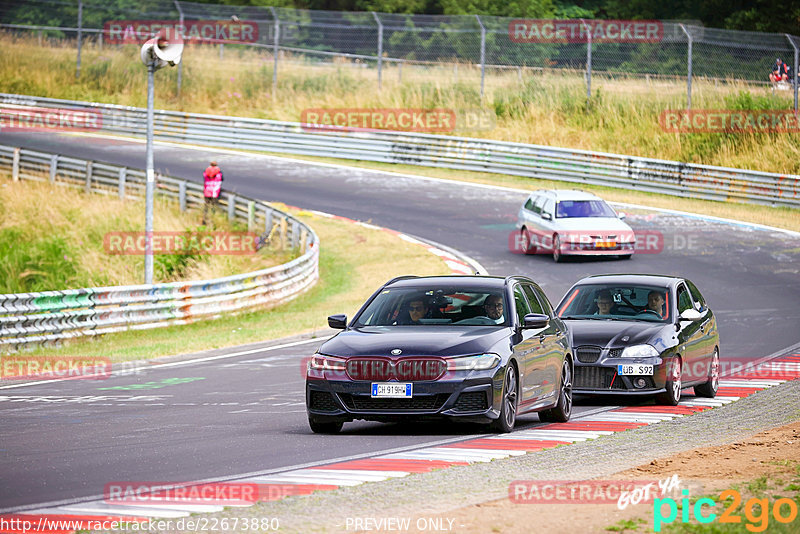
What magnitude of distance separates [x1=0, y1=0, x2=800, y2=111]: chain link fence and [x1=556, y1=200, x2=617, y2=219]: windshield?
10.8 metres

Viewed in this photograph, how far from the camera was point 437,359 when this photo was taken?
36.3 ft

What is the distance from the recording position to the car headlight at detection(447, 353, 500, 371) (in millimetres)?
Answer: 11094

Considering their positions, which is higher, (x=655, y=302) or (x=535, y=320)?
(x=535, y=320)

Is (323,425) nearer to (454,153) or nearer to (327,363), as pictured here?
(327,363)

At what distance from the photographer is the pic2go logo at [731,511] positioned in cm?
709

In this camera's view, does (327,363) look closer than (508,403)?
Yes

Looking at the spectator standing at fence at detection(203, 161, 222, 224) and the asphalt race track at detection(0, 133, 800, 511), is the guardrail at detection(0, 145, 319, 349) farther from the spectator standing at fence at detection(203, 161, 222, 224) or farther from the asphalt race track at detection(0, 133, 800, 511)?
the asphalt race track at detection(0, 133, 800, 511)

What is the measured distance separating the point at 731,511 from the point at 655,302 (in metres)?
8.29

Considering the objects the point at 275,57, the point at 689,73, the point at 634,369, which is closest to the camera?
the point at 634,369

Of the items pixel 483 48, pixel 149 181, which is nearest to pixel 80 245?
pixel 149 181

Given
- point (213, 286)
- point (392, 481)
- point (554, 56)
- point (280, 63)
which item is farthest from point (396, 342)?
point (280, 63)

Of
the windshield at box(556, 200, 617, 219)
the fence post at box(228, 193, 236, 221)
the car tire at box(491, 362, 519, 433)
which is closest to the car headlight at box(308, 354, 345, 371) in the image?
the car tire at box(491, 362, 519, 433)

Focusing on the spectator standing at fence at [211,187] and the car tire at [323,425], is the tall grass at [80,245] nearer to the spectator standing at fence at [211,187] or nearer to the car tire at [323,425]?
the spectator standing at fence at [211,187]

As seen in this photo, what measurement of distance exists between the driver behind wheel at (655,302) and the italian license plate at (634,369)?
123 cm
